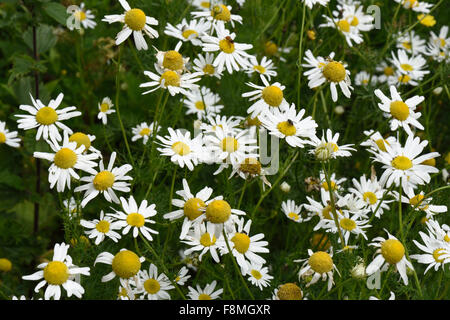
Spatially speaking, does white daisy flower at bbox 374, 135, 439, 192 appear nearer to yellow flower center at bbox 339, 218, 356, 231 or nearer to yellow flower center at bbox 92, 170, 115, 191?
yellow flower center at bbox 339, 218, 356, 231

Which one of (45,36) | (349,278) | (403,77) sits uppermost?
(45,36)

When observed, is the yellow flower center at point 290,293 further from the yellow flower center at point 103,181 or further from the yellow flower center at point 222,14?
the yellow flower center at point 222,14

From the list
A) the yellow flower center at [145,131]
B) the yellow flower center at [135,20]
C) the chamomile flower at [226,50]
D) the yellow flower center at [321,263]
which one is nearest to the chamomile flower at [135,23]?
the yellow flower center at [135,20]

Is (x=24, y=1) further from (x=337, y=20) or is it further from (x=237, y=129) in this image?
(x=337, y=20)

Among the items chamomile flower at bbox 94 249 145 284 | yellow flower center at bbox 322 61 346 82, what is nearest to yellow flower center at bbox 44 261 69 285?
chamomile flower at bbox 94 249 145 284

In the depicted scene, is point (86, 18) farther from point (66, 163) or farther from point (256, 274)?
point (256, 274)
